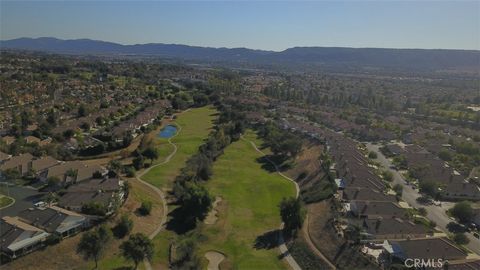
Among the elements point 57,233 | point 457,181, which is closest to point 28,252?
point 57,233

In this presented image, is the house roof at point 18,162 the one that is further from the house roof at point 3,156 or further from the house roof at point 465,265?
the house roof at point 465,265

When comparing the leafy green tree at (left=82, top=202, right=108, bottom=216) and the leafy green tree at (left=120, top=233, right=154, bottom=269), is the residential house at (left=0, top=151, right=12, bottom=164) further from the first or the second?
the leafy green tree at (left=120, top=233, right=154, bottom=269)

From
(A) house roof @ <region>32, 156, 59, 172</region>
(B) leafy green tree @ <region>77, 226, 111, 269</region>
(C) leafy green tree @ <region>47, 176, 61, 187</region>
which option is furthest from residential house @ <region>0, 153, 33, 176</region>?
(B) leafy green tree @ <region>77, 226, 111, 269</region>

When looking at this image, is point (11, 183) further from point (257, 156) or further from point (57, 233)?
point (257, 156)

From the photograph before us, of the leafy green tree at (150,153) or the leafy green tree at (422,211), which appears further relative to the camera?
the leafy green tree at (150,153)

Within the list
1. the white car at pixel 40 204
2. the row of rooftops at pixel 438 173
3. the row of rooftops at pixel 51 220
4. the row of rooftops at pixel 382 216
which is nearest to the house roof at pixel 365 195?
the row of rooftops at pixel 382 216

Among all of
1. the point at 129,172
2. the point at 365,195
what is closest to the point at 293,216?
the point at 365,195
